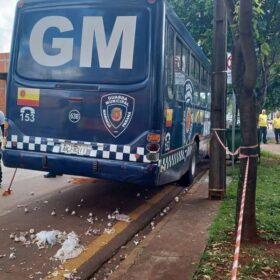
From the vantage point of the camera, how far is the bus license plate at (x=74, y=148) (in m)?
6.49

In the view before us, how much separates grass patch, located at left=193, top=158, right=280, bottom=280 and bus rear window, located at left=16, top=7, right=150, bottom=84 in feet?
7.77

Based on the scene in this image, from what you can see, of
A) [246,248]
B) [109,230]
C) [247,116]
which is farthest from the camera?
[109,230]

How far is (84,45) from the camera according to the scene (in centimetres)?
650

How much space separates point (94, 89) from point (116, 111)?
458mm

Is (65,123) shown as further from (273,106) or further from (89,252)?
(273,106)

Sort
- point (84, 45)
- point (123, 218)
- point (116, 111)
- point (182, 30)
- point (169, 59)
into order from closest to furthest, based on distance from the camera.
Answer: point (116, 111) → point (84, 45) → point (123, 218) → point (169, 59) → point (182, 30)

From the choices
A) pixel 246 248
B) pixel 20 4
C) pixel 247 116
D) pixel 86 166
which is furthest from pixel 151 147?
pixel 20 4

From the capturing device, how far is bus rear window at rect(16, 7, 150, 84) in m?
6.30

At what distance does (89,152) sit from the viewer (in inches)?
254

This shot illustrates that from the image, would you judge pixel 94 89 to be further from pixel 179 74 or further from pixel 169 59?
pixel 179 74

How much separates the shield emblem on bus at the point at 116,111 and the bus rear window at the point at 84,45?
0.24m

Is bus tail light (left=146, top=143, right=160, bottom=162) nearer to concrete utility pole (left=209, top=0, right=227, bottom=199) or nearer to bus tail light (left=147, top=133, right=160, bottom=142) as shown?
bus tail light (left=147, top=133, right=160, bottom=142)

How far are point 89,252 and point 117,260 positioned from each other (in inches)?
13.3

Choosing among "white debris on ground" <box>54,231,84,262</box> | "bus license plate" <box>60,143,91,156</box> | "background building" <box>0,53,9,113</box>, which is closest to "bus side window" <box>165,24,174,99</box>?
"bus license plate" <box>60,143,91,156</box>
